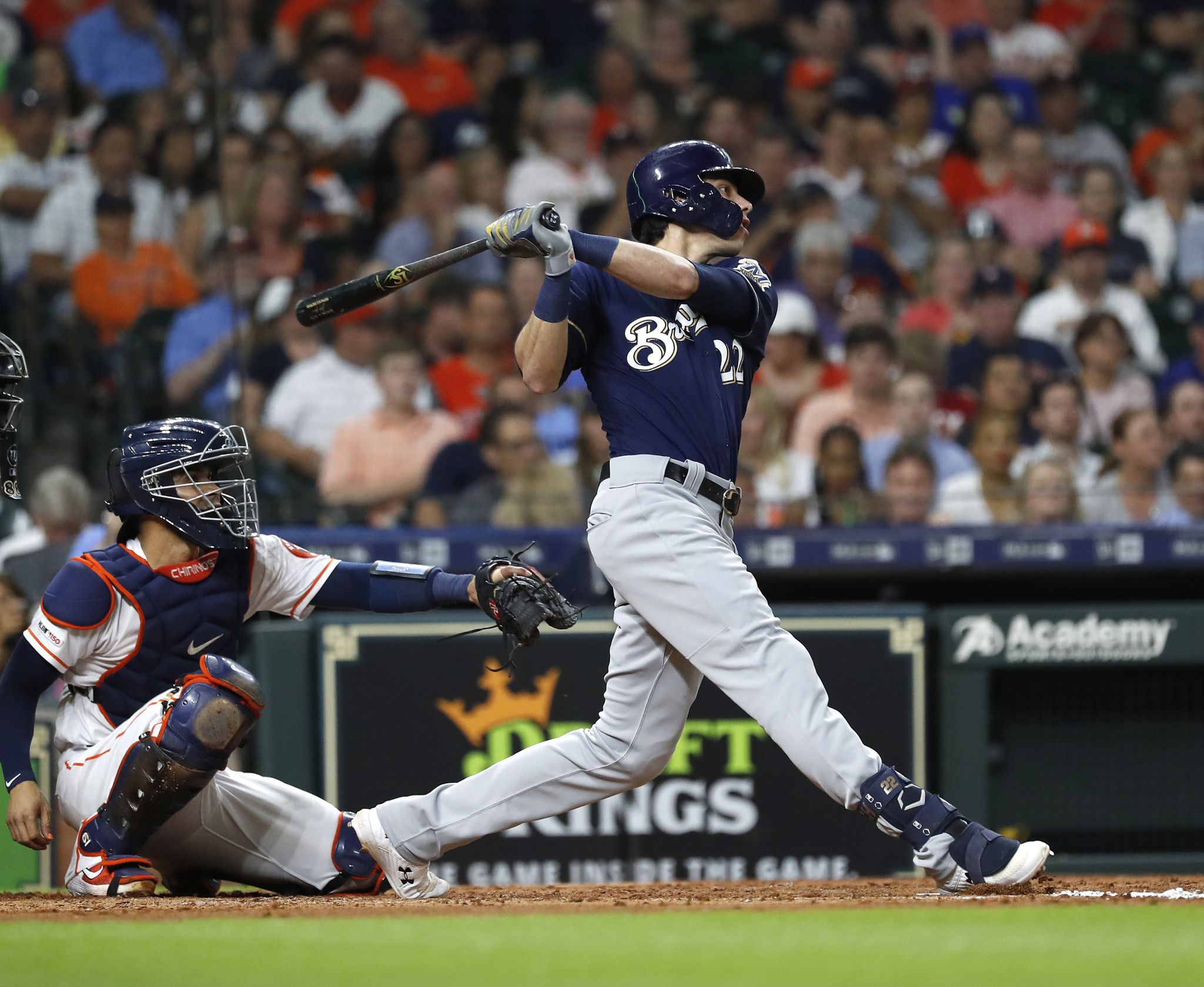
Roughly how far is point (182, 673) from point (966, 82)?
7.26 m

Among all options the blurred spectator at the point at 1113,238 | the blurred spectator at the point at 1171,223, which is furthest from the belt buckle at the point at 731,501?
the blurred spectator at the point at 1171,223

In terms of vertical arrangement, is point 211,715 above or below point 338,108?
below

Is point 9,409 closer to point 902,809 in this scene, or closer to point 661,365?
point 661,365

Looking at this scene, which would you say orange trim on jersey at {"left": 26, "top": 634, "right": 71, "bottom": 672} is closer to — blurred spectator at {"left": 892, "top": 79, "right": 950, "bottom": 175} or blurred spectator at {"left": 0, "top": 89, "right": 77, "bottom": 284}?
blurred spectator at {"left": 0, "top": 89, "right": 77, "bottom": 284}

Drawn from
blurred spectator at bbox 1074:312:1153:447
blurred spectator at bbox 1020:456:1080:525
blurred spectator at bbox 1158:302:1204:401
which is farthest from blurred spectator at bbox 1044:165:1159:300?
blurred spectator at bbox 1020:456:1080:525

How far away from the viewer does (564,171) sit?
922cm

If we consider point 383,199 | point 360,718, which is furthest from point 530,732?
point 383,199

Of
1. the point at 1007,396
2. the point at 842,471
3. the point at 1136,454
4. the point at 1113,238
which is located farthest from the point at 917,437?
the point at 1113,238

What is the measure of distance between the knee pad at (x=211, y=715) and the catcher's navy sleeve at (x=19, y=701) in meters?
0.36

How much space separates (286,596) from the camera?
13.6 ft

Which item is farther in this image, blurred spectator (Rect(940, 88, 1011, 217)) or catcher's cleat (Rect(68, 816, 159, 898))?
blurred spectator (Rect(940, 88, 1011, 217))

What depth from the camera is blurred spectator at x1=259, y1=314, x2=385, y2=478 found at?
7281 mm

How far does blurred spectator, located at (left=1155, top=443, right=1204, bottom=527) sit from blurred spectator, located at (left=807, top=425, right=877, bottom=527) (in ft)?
3.45

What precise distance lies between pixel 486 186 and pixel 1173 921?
21.8ft
